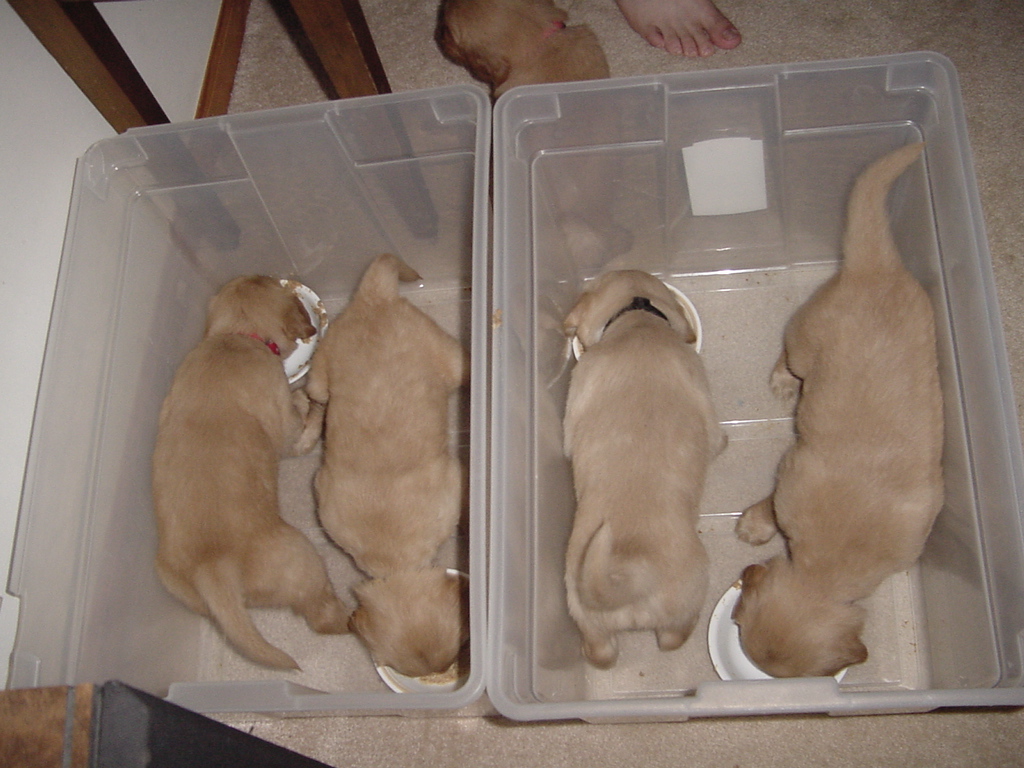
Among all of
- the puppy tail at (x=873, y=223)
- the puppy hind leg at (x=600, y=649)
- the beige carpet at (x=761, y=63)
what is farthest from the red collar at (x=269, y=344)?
the puppy tail at (x=873, y=223)

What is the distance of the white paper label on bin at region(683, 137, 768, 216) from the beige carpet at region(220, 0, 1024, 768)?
2.03 ft

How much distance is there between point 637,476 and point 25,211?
49.8 inches

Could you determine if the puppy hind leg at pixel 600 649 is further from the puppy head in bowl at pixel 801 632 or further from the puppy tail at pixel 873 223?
the puppy tail at pixel 873 223

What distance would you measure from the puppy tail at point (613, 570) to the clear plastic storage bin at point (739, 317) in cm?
14

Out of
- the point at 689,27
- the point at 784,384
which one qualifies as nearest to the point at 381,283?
the point at 784,384

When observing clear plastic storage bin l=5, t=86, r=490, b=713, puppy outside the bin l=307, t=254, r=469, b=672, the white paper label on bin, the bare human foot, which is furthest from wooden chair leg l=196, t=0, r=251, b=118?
the white paper label on bin

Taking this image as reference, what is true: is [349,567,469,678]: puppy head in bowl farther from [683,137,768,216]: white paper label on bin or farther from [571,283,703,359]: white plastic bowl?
[683,137,768,216]: white paper label on bin

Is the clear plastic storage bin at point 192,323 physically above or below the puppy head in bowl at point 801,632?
above

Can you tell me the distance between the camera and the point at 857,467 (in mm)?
1344

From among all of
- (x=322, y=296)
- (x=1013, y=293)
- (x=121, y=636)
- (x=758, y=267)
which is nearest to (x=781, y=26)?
(x=758, y=267)

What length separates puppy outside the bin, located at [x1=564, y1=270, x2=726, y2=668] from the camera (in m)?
1.29

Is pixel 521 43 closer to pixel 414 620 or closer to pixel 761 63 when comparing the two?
pixel 761 63

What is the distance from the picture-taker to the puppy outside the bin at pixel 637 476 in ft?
4.22

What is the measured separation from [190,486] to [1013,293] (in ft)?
6.26
